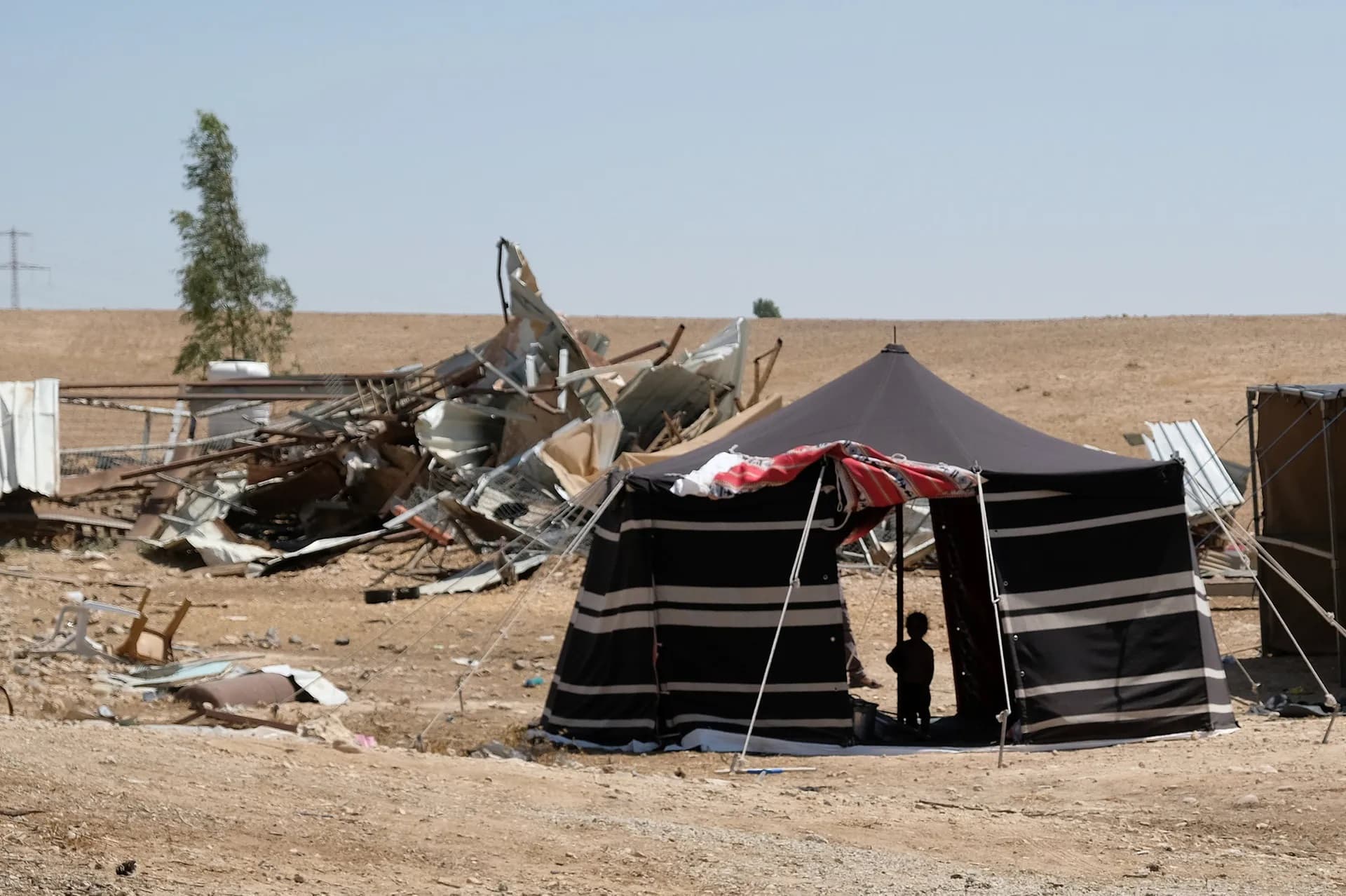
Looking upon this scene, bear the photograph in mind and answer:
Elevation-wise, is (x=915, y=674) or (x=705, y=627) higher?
(x=705, y=627)

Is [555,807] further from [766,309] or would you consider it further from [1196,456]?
[766,309]

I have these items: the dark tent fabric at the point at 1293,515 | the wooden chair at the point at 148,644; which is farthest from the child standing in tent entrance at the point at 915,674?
the wooden chair at the point at 148,644

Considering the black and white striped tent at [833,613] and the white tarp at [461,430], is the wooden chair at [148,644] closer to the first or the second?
the black and white striped tent at [833,613]

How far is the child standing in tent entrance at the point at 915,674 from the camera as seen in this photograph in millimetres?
10195

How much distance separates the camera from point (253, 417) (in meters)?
21.5

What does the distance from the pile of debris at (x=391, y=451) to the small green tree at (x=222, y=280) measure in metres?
9.22

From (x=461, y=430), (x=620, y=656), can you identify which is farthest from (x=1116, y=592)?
(x=461, y=430)

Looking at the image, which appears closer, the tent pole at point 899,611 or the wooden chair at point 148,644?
the tent pole at point 899,611

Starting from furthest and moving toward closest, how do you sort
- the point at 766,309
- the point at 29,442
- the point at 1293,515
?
the point at 766,309 → the point at 29,442 → the point at 1293,515

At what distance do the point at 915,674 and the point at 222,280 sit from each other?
24.6m

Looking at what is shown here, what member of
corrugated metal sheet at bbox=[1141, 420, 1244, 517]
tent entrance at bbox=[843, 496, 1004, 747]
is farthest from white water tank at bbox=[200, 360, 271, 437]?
tent entrance at bbox=[843, 496, 1004, 747]

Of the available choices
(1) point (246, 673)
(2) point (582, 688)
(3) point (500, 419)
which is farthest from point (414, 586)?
(2) point (582, 688)

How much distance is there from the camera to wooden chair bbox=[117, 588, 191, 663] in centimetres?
1239

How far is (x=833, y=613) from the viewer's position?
9.53m
